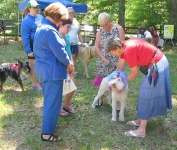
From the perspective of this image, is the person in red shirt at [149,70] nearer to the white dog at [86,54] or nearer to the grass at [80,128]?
the grass at [80,128]

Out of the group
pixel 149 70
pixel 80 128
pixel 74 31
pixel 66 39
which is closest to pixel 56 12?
pixel 66 39

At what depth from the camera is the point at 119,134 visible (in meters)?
3.60

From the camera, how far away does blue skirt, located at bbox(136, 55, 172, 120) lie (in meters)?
3.25

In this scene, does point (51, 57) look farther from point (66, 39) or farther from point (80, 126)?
point (80, 126)

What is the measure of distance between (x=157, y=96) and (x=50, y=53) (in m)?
1.41

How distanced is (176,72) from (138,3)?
11361 mm

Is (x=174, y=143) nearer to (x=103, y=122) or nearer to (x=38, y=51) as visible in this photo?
(x=103, y=122)

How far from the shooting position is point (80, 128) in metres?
3.77

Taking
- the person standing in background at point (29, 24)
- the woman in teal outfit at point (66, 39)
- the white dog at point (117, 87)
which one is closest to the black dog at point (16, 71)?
the person standing in background at point (29, 24)

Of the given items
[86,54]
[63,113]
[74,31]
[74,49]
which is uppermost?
[74,31]

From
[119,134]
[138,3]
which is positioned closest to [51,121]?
[119,134]

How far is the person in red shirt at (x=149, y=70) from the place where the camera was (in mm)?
3156

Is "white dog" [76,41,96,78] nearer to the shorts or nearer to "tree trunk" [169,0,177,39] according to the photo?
the shorts

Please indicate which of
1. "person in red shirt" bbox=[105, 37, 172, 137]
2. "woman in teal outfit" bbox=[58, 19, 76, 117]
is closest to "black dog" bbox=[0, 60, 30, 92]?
"woman in teal outfit" bbox=[58, 19, 76, 117]
